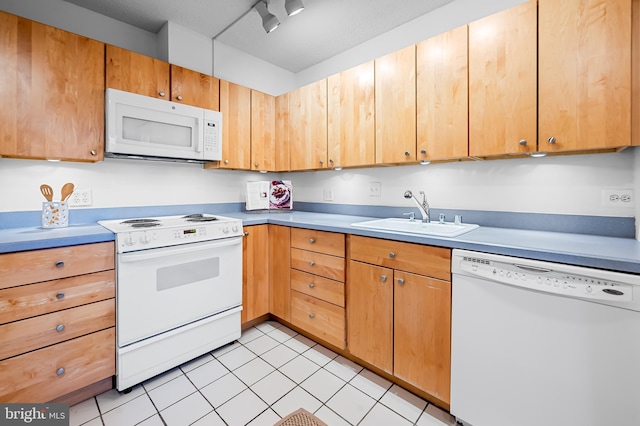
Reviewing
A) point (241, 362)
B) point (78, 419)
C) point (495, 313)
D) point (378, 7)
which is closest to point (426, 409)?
point (495, 313)

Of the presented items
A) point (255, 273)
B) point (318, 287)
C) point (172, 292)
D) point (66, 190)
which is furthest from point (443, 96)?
point (66, 190)

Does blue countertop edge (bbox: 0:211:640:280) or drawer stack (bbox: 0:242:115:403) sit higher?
blue countertop edge (bbox: 0:211:640:280)

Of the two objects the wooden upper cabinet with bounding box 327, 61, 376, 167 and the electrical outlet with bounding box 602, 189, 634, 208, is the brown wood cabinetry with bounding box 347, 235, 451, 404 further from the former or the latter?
the electrical outlet with bounding box 602, 189, 634, 208

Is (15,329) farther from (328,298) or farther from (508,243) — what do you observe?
(508,243)

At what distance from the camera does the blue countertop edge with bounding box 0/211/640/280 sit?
3.49ft

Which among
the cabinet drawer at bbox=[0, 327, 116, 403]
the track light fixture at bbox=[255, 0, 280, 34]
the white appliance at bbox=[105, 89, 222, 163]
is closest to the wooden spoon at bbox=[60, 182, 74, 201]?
the white appliance at bbox=[105, 89, 222, 163]

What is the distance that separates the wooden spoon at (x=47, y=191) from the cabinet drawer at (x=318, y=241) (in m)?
1.60

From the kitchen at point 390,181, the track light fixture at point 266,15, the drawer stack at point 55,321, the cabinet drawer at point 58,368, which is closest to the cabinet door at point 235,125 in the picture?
the kitchen at point 390,181

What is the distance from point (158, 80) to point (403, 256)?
221 cm

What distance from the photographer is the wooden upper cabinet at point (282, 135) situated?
9.23ft

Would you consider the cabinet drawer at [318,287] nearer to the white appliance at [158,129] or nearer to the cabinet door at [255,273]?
the cabinet door at [255,273]

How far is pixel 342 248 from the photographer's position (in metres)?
1.92

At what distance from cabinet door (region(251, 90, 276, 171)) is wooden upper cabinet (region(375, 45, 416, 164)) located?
1245mm

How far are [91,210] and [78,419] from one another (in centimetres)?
133
